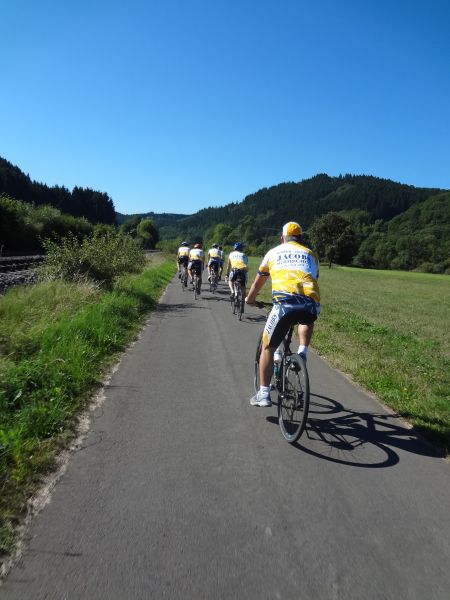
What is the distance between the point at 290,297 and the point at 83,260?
1017 cm

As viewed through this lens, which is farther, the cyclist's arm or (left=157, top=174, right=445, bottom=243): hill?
(left=157, top=174, right=445, bottom=243): hill

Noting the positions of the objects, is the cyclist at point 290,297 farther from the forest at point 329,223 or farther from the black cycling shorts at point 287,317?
the forest at point 329,223

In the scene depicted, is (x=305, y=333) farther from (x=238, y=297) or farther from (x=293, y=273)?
(x=238, y=297)

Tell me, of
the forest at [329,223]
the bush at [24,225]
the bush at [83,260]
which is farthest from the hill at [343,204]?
the bush at [83,260]

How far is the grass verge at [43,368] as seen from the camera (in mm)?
3088

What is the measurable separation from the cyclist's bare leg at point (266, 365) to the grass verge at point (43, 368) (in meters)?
2.13

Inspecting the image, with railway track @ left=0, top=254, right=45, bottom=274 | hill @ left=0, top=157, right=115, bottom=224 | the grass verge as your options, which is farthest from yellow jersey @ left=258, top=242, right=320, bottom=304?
hill @ left=0, top=157, right=115, bottom=224

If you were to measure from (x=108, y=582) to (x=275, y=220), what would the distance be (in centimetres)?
17068

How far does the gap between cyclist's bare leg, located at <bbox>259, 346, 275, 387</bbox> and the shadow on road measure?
1.58ft

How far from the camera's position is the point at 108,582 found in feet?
6.95

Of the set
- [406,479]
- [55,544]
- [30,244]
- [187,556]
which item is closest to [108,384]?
[55,544]

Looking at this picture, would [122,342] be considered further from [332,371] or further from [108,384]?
[332,371]

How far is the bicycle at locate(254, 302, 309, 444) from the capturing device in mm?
3689

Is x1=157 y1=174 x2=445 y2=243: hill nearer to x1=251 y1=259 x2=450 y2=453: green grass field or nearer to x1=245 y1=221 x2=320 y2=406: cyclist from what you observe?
x1=251 y1=259 x2=450 y2=453: green grass field
